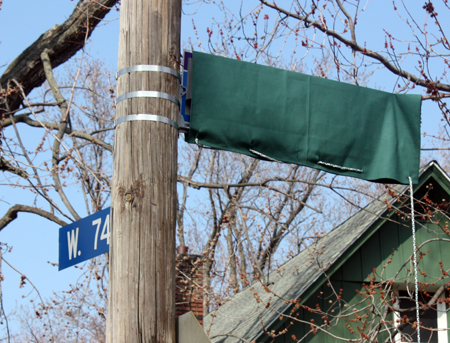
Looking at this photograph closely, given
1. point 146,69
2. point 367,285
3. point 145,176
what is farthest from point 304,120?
point 367,285

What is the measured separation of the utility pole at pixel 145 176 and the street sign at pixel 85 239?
354mm

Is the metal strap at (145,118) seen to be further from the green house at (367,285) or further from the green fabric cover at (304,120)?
the green house at (367,285)

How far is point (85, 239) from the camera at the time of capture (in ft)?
11.2

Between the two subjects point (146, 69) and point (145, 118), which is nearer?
point (145, 118)

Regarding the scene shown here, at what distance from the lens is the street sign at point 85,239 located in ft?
10.5

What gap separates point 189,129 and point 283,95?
2.43 ft

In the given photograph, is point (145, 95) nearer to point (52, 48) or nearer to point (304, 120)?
point (304, 120)

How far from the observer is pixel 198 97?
3.38 metres

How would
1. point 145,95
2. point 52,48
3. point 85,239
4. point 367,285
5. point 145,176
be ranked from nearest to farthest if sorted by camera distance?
point 145,176
point 145,95
point 85,239
point 367,285
point 52,48

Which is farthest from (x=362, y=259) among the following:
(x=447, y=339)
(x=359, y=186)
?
(x=359, y=186)

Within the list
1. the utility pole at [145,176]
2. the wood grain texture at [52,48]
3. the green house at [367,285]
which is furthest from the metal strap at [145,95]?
the wood grain texture at [52,48]

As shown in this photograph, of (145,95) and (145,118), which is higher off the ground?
(145,95)

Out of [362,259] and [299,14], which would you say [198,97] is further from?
[362,259]

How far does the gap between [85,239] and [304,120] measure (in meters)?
1.62
